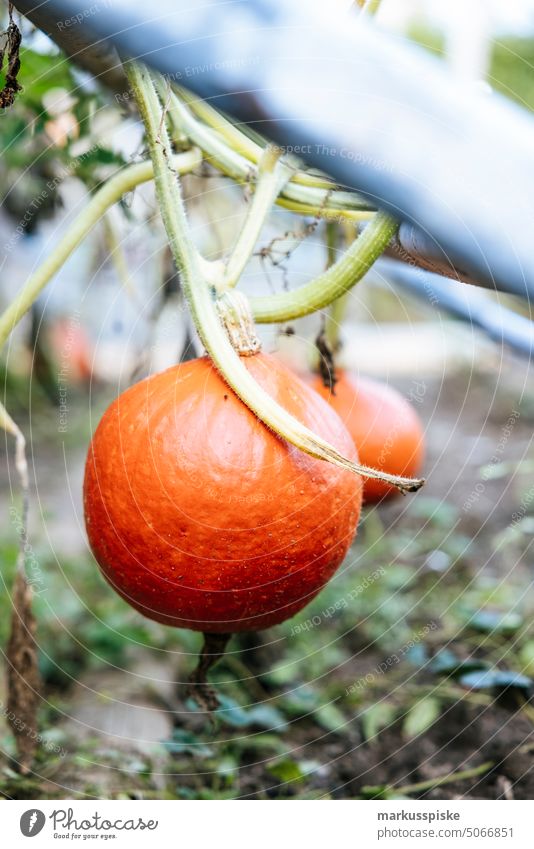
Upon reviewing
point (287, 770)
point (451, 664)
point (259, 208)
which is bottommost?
point (287, 770)

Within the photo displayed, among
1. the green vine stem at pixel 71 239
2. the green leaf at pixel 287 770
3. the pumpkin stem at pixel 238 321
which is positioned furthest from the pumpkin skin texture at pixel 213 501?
the green leaf at pixel 287 770

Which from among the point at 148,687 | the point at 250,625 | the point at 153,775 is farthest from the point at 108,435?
the point at 148,687

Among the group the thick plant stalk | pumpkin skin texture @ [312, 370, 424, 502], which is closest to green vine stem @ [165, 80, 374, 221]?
the thick plant stalk

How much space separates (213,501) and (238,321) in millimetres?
165

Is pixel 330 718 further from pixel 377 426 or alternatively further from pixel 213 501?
pixel 213 501

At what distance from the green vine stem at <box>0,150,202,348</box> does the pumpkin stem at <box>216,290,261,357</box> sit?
0.20 meters

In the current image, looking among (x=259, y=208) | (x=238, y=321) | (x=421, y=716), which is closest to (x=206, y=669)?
(x=238, y=321)

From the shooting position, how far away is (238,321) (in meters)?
0.74

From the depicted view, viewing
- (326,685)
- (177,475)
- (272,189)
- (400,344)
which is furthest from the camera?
(400,344)

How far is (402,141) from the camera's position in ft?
1.33

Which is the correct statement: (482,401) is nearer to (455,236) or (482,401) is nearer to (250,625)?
(250,625)

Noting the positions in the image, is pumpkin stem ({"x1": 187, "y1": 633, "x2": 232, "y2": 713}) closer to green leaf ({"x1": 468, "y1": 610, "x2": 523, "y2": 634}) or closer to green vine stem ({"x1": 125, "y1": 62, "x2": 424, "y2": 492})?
green vine stem ({"x1": 125, "y1": 62, "x2": 424, "y2": 492})

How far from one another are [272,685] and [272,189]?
1054mm

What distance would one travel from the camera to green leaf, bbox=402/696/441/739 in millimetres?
1292
